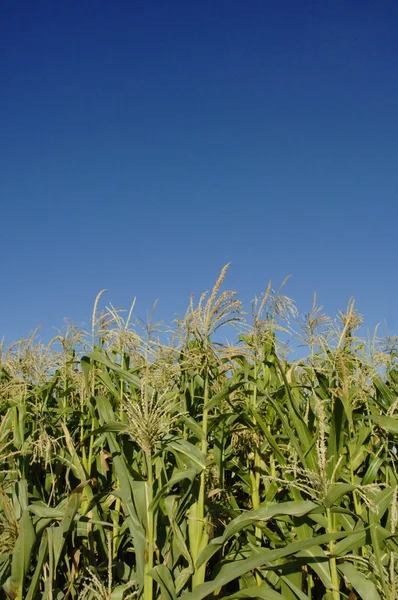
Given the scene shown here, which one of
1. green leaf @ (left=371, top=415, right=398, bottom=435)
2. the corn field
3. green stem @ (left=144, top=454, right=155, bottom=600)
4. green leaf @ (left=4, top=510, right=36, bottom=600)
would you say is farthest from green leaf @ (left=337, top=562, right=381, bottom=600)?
green leaf @ (left=4, top=510, right=36, bottom=600)

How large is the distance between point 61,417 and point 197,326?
2.02 metres

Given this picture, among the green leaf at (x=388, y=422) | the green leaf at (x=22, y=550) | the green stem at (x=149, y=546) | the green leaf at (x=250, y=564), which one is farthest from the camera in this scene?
the green leaf at (x=388, y=422)

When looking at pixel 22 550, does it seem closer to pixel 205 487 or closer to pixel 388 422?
pixel 205 487

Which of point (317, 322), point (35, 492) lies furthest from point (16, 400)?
point (317, 322)

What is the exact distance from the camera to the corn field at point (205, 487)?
267 centimetres

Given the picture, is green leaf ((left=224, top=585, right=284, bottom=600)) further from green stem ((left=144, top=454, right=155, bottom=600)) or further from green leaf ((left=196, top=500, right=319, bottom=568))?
green stem ((left=144, top=454, right=155, bottom=600))

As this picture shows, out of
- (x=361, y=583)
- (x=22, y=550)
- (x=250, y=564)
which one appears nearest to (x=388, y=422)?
(x=361, y=583)

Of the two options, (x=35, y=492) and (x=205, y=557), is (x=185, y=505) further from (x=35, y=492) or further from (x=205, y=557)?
(x=35, y=492)

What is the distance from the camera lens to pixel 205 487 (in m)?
3.33

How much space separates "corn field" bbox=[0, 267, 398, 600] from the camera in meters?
2.67

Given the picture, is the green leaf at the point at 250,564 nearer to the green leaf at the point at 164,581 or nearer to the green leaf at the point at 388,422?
the green leaf at the point at 164,581

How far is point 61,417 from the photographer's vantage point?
4.60 meters

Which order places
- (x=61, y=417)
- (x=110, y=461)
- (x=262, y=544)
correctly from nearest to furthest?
(x=262, y=544) < (x=110, y=461) < (x=61, y=417)

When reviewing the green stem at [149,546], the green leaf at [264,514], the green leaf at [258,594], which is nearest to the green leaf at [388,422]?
the green leaf at [264,514]
